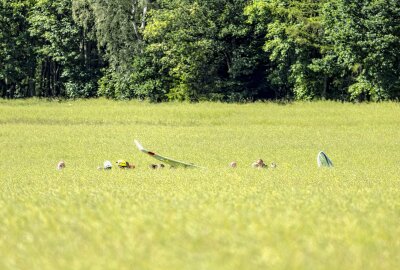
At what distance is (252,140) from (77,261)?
995 inches

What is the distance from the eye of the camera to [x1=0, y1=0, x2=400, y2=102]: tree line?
167 feet

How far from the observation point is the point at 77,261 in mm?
4715

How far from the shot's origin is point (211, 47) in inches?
2306

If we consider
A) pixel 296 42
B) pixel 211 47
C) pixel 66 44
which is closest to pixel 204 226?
pixel 296 42

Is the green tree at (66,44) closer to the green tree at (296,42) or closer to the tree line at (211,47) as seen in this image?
the tree line at (211,47)

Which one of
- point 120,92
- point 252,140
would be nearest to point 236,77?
point 120,92

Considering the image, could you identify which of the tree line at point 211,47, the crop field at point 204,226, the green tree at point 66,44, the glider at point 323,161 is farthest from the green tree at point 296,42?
the crop field at point 204,226

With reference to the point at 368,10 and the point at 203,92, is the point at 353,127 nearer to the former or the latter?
the point at 368,10

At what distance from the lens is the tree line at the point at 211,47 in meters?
50.9

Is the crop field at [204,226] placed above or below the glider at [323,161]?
above

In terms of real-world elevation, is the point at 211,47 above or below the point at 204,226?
below

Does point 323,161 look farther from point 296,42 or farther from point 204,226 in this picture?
point 296,42

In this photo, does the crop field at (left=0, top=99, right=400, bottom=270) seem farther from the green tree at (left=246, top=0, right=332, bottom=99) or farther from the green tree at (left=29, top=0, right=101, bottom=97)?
the green tree at (left=29, top=0, right=101, bottom=97)

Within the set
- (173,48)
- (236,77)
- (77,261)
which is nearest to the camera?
(77,261)
